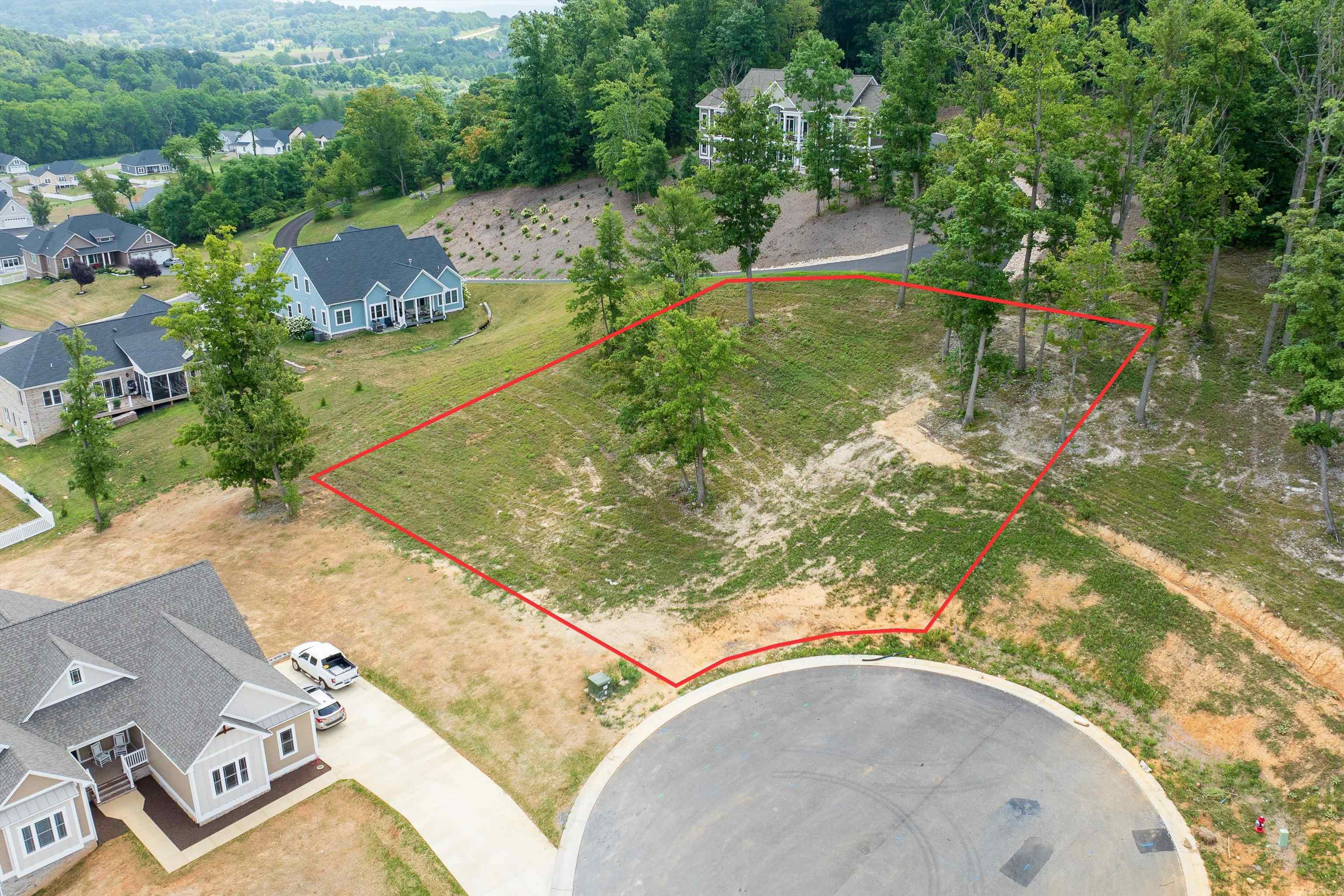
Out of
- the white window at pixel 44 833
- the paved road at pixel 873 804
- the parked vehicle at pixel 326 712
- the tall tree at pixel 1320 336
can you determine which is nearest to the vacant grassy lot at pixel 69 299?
the parked vehicle at pixel 326 712

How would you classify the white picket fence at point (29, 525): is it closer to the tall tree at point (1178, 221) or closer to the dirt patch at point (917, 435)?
the dirt patch at point (917, 435)

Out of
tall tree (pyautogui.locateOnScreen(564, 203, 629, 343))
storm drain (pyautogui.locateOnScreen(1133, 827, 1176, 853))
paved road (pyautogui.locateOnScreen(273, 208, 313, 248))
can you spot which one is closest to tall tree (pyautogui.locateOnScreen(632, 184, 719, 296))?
tall tree (pyautogui.locateOnScreen(564, 203, 629, 343))

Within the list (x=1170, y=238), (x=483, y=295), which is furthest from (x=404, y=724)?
(x=483, y=295)

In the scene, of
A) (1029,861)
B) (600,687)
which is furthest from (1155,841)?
(600,687)

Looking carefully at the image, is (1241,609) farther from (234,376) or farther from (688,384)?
(234,376)

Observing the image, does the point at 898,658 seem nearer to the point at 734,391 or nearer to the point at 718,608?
the point at 718,608

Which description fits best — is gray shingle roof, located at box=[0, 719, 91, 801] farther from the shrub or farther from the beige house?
the shrub
